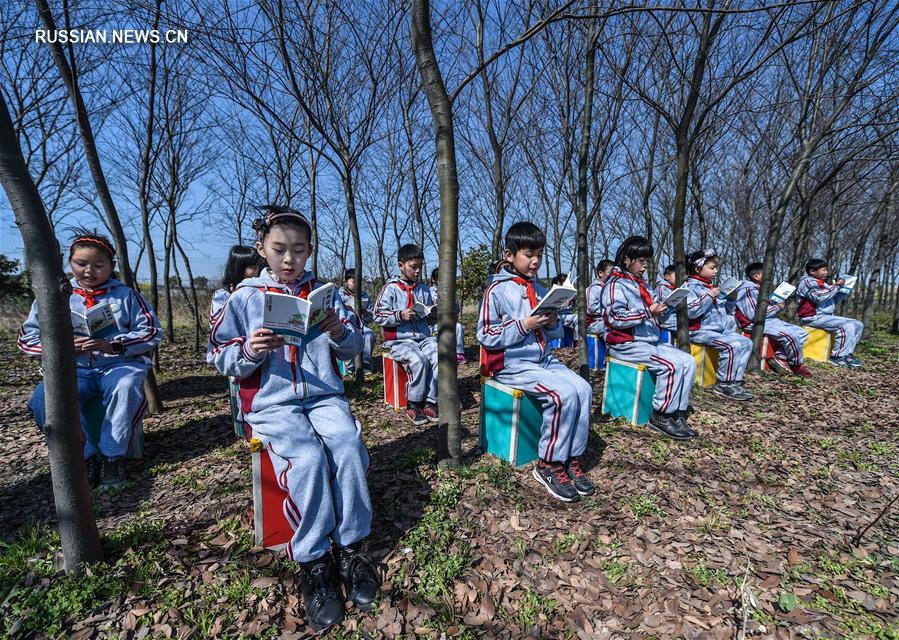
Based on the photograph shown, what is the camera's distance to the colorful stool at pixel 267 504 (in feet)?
7.34

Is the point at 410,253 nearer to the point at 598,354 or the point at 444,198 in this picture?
the point at 444,198

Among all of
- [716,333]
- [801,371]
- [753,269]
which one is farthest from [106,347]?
[753,269]

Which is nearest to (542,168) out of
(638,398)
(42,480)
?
(638,398)

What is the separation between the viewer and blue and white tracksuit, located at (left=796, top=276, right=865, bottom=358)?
7.09 metres

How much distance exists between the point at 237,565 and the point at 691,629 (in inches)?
90.1

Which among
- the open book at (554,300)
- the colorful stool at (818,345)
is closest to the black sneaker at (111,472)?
the open book at (554,300)

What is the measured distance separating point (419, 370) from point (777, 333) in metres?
5.88

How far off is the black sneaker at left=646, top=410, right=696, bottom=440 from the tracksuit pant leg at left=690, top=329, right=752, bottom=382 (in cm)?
189

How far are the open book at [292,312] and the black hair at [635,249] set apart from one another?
10.5 ft

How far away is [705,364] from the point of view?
18.9 feet

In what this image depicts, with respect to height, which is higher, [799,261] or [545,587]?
[799,261]

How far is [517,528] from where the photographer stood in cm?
260

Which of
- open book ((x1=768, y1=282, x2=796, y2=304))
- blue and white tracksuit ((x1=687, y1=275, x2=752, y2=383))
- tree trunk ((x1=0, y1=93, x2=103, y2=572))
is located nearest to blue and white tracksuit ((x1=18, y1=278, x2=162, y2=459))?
tree trunk ((x1=0, y1=93, x2=103, y2=572))

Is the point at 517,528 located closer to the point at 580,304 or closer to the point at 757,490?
the point at 757,490
